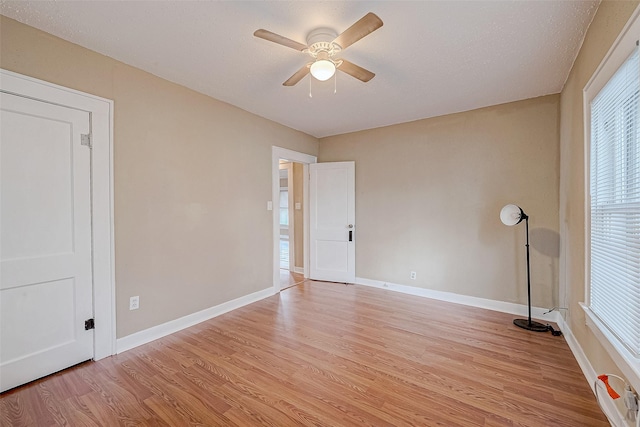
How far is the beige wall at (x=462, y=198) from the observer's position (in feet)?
10.4

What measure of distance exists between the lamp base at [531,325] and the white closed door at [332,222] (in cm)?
225

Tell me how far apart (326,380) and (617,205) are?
216 cm

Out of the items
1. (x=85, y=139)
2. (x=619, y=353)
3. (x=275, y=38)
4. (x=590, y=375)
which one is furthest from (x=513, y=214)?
(x=85, y=139)

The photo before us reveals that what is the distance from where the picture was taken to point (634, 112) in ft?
4.72

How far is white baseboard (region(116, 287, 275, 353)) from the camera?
2.49m

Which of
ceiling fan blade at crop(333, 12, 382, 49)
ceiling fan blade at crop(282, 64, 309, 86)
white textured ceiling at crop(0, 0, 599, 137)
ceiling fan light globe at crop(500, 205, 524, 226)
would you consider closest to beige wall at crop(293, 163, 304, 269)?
white textured ceiling at crop(0, 0, 599, 137)

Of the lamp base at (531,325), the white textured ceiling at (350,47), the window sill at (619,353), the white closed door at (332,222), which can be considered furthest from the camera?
the white closed door at (332,222)

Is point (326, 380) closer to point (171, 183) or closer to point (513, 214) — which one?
point (171, 183)

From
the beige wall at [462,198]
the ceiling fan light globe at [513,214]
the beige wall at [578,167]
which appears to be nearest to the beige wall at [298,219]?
the beige wall at [462,198]

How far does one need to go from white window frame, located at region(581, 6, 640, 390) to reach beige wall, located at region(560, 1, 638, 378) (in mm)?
82

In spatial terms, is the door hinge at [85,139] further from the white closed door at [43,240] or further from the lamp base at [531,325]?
the lamp base at [531,325]

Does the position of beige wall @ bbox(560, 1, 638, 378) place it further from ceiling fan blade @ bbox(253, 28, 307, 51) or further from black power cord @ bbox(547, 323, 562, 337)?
ceiling fan blade @ bbox(253, 28, 307, 51)

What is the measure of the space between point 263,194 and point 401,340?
2.49 m

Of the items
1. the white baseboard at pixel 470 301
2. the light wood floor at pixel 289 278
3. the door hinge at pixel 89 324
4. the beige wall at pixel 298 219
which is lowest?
the light wood floor at pixel 289 278
